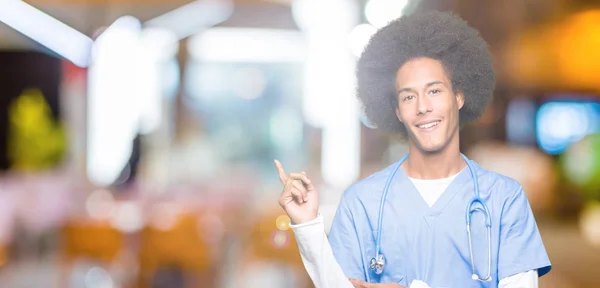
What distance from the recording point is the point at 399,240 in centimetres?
120

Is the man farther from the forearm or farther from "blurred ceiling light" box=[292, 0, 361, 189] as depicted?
"blurred ceiling light" box=[292, 0, 361, 189]

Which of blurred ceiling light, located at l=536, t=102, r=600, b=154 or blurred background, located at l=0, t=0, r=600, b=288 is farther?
blurred ceiling light, located at l=536, t=102, r=600, b=154

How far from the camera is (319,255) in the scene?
1157mm

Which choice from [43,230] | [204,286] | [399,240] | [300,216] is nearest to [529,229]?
[399,240]

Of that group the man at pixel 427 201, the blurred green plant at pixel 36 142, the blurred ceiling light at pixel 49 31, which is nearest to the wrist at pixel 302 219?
the man at pixel 427 201

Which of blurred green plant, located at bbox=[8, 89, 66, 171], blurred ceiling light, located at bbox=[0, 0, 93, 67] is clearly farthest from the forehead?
blurred green plant, located at bbox=[8, 89, 66, 171]

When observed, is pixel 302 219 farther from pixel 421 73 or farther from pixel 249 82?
pixel 249 82

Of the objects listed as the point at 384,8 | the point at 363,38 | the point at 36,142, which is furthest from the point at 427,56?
the point at 36,142

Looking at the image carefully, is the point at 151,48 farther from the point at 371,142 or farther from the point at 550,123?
the point at 550,123

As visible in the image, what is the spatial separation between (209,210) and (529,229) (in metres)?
4.17

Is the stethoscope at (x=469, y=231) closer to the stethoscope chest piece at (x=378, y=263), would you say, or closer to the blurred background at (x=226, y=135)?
the stethoscope chest piece at (x=378, y=263)

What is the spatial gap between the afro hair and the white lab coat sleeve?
0.77 ft

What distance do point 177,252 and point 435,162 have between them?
371cm

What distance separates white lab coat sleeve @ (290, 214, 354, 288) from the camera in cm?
114
